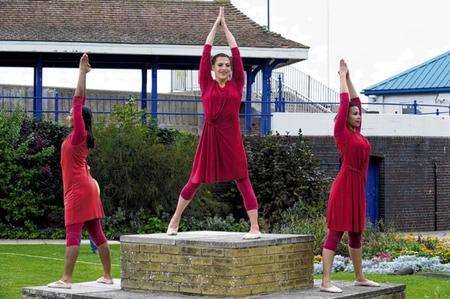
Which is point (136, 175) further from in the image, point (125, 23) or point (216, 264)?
point (216, 264)

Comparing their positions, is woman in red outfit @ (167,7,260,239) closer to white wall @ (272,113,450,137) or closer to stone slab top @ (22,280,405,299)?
stone slab top @ (22,280,405,299)

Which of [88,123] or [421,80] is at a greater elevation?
[421,80]

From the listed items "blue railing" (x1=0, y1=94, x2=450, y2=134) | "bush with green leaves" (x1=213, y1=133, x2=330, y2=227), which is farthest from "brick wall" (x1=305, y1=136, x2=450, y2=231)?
"bush with green leaves" (x1=213, y1=133, x2=330, y2=227)

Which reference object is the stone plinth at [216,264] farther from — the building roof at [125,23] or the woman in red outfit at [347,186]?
the building roof at [125,23]

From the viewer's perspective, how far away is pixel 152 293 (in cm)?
1354

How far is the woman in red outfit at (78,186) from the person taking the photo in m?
13.9

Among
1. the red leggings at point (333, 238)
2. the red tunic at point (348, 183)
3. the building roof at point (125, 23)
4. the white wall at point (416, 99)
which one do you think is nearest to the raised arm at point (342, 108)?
the red tunic at point (348, 183)

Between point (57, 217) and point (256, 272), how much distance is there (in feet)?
56.9

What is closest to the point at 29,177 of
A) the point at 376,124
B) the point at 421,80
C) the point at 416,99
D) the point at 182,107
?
the point at 376,124

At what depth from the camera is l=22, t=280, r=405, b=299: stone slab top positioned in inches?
Answer: 523

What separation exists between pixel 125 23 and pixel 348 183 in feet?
76.9

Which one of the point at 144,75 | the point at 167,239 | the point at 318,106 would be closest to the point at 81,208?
the point at 167,239

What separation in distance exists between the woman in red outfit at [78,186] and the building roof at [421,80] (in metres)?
35.6

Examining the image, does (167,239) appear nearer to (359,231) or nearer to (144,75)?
(359,231)
